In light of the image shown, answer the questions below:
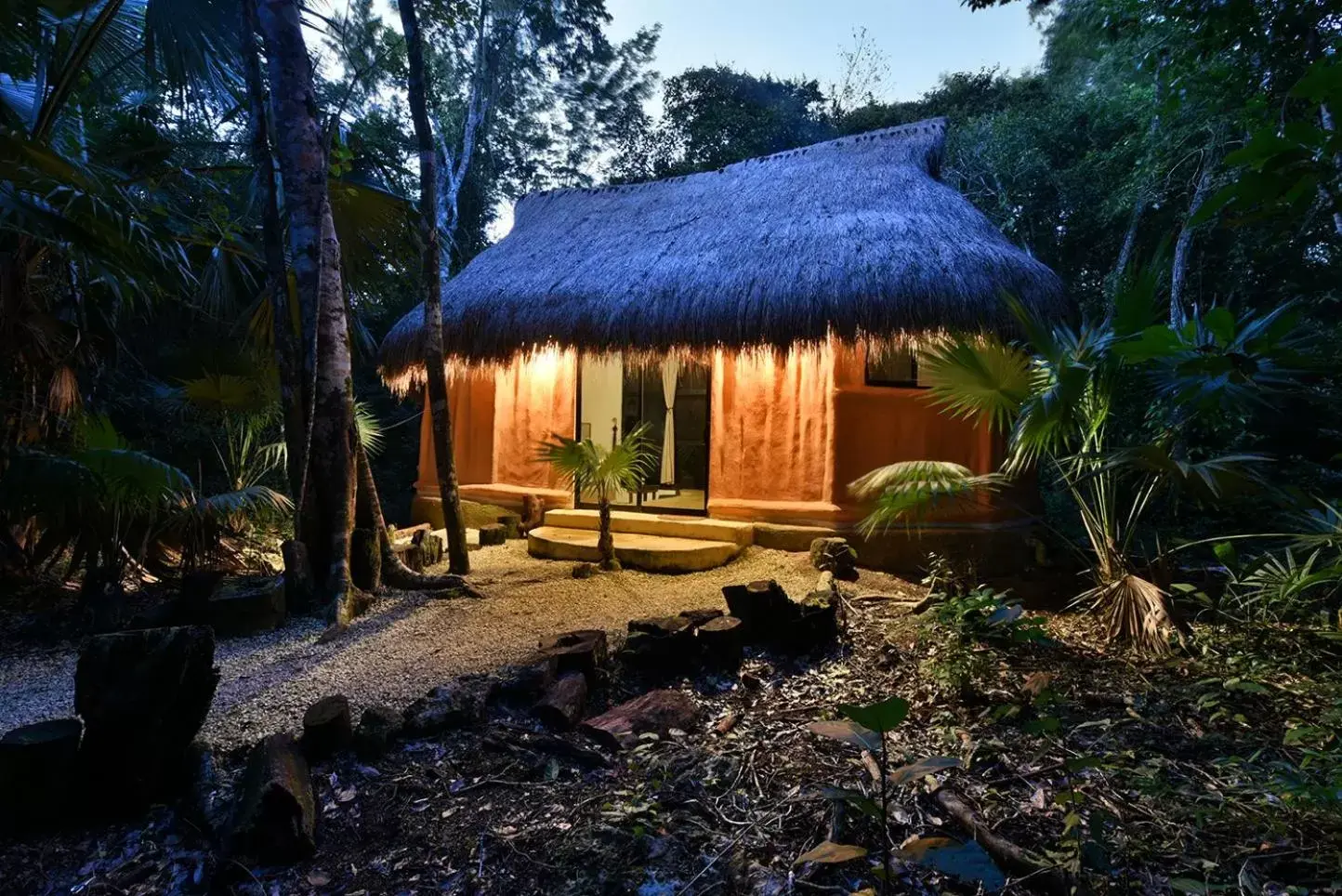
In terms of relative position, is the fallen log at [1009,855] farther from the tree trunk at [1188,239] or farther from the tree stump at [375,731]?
the tree trunk at [1188,239]

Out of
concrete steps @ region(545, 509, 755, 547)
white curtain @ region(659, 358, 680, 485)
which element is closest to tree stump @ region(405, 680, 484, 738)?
concrete steps @ region(545, 509, 755, 547)

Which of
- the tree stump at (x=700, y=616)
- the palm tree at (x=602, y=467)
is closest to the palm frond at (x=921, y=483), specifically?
the tree stump at (x=700, y=616)

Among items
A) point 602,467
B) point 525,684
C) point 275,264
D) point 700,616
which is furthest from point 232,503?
point 700,616

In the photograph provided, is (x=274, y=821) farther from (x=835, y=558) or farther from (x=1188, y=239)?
(x=1188, y=239)

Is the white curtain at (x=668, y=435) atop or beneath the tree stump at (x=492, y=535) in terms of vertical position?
atop

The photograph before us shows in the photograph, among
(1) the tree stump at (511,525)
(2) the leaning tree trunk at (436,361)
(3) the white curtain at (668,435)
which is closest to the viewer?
(2) the leaning tree trunk at (436,361)

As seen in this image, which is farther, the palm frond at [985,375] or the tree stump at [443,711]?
the palm frond at [985,375]

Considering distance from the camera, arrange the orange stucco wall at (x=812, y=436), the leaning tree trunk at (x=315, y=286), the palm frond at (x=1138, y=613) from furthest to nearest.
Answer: the orange stucco wall at (x=812, y=436)
the leaning tree trunk at (x=315, y=286)
the palm frond at (x=1138, y=613)

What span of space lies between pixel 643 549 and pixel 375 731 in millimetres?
3129

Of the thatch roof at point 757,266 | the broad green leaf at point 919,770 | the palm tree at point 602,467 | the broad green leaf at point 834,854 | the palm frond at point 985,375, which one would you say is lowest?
the broad green leaf at point 834,854

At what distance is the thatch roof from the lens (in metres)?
5.36

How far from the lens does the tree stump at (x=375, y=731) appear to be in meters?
2.41

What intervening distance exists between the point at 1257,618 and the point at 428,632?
463 cm

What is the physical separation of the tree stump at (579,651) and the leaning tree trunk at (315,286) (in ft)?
5.78
